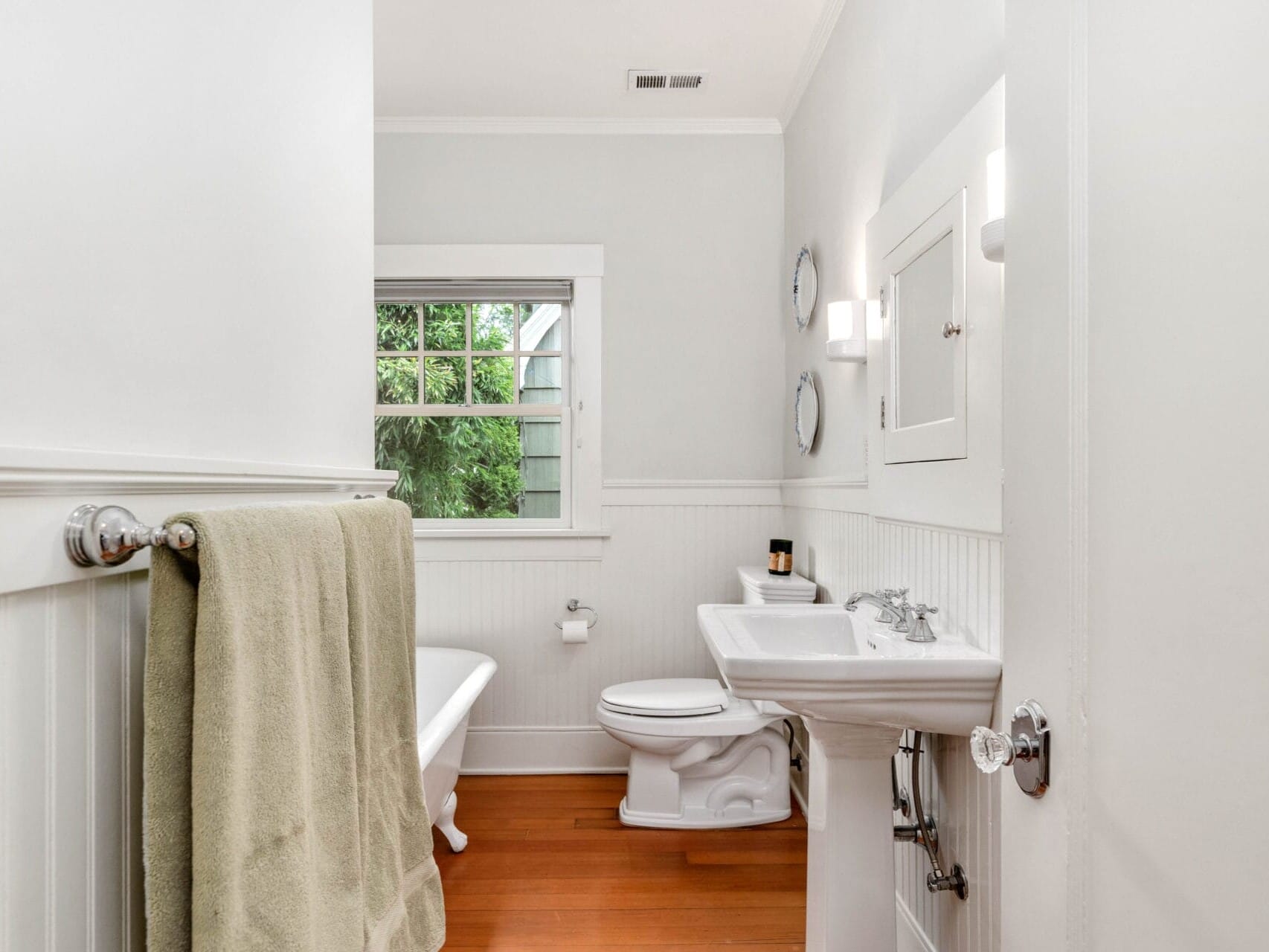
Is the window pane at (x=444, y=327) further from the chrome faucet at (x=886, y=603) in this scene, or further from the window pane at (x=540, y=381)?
the chrome faucet at (x=886, y=603)

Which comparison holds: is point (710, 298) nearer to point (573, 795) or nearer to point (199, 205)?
point (573, 795)

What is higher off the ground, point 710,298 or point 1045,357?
point 710,298

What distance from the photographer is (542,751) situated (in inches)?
129

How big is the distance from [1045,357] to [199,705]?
751 millimetres

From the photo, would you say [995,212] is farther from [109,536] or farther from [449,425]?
[449,425]

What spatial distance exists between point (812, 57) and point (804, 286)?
2.54 feet

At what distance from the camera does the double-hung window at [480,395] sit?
132 inches

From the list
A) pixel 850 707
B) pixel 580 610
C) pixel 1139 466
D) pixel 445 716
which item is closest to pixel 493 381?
pixel 580 610

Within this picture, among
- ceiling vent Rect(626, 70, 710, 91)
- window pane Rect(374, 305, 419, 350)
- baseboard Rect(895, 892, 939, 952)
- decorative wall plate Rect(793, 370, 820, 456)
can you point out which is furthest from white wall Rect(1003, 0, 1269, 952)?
window pane Rect(374, 305, 419, 350)

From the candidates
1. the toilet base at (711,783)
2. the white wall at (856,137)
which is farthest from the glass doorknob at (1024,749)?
the toilet base at (711,783)

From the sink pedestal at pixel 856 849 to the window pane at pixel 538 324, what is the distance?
2.20 metres

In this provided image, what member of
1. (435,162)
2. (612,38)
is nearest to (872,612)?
(612,38)

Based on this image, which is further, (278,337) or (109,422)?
(278,337)

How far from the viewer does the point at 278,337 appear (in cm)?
100
